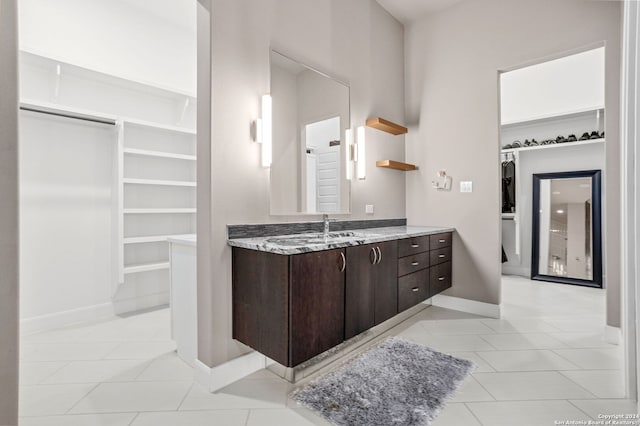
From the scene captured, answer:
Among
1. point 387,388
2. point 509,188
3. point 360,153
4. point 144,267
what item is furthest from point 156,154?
point 509,188

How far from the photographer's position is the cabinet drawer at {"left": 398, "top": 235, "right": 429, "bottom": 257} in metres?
2.56

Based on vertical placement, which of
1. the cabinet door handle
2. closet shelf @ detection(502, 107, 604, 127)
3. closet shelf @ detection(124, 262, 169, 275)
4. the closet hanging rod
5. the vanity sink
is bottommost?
closet shelf @ detection(124, 262, 169, 275)

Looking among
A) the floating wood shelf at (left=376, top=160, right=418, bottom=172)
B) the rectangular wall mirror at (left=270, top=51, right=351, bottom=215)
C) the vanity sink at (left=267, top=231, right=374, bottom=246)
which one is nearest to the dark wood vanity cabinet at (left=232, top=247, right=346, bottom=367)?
the vanity sink at (left=267, top=231, right=374, bottom=246)

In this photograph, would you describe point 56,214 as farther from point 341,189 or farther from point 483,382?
point 483,382

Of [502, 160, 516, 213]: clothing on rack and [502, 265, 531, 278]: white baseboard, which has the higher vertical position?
[502, 160, 516, 213]: clothing on rack

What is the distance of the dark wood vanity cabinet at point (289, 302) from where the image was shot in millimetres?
1671

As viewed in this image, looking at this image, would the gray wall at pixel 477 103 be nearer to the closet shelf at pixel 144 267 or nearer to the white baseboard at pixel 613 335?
the white baseboard at pixel 613 335

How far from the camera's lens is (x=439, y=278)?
3193 mm

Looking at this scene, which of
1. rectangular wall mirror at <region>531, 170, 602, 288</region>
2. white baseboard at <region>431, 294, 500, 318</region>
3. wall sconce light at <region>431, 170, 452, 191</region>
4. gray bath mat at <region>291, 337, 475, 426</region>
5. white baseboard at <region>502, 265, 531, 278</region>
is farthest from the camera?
white baseboard at <region>502, 265, 531, 278</region>

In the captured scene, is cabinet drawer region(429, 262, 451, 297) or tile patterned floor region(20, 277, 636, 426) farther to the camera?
cabinet drawer region(429, 262, 451, 297)

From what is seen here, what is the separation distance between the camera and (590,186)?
4344 mm

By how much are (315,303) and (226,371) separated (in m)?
0.76

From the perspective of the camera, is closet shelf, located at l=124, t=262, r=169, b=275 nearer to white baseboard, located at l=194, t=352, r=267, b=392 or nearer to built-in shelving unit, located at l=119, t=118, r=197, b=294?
built-in shelving unit, located at l=119, t=118, r=197, b=294

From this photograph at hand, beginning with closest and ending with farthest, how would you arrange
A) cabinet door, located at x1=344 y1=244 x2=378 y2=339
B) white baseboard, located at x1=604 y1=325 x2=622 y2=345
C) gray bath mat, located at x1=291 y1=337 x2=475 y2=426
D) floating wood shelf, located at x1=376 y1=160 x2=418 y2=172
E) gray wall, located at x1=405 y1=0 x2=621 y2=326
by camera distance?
gray bath mat, located at x1=291 y1=337 x2=475 y2=426, cabinet door, located at x1=344 y1=244 x2=378 y2=339, white baseboard, located at x1=604 y1=325 x2=622 y2=345, gray wall, located at x1=405 y1=0 x2=621 y2=326, floating wood shelf, located at x1=376 y1=160 x2=418 y2=172
